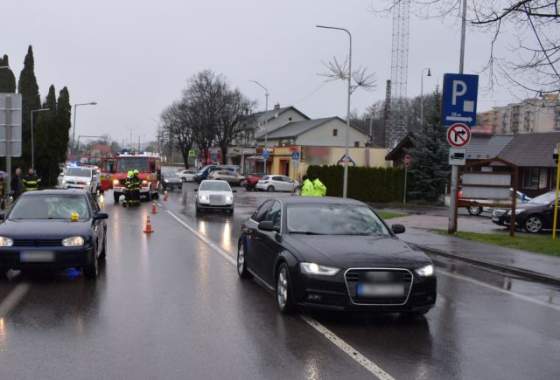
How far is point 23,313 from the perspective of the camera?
24.7ft

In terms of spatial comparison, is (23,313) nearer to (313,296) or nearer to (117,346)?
(117,346)

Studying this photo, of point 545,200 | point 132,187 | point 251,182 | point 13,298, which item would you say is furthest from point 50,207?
point 251,182

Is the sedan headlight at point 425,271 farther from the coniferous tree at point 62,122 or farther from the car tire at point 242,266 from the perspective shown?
the coniferous tree at point 62,122

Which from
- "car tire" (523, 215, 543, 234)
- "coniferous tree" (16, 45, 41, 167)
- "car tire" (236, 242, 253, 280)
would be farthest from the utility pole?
"coniferous tree" (16, 45, 41, 167)

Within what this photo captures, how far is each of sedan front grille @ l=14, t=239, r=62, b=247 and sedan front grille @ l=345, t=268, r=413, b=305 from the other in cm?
466

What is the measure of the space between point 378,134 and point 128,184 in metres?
92.8

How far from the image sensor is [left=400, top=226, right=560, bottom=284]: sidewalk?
1248cm

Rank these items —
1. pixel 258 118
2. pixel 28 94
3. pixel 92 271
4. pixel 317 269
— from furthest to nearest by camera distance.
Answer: pixel 258 118
pixel 28 94
pixel 92 271
pixel 317 269

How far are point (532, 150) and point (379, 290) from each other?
140 feet

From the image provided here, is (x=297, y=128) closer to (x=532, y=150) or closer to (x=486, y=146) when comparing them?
(x=486, y=146)

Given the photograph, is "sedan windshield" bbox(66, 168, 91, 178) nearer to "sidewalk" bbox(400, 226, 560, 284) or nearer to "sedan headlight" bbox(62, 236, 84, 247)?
"sidewalk" bbox(400, 226, 560, 284)

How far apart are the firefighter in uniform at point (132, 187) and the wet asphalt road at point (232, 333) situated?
60.8 feet

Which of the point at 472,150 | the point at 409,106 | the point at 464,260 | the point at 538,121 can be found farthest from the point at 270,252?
the point at 538,121

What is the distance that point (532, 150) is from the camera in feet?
150
